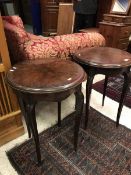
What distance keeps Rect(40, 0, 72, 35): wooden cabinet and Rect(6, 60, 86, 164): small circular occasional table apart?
3.47 m

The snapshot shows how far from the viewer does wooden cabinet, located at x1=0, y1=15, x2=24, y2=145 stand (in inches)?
42.1

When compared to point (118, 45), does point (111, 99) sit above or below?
below

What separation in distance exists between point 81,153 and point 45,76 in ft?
2.30

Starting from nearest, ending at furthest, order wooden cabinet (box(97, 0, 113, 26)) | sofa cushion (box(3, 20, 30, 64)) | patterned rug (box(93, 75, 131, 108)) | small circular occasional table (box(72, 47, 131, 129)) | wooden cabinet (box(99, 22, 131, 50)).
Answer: small circular occasional table (box(72, 47, 131, 129))
sofa cushion (box(3, 20, 30, 64))
patterned rug (box(93, 75, 131, 108))
wooden cabinet (box(99, 22, 131, 50))
wooden cabinet (box(97, 0, 113, 26))

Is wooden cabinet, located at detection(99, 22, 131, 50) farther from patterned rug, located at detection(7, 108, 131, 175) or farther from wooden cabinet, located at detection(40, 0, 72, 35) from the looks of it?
patterned rug, located at detection(7, 108, 131, 175)

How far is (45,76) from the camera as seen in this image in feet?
2.90

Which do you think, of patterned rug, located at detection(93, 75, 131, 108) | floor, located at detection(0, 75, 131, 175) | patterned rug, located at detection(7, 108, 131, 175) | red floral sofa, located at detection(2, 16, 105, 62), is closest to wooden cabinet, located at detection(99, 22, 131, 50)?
patterned rug, located at detection(93, 75, 131, 108)

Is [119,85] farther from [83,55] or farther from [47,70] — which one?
[47,70]

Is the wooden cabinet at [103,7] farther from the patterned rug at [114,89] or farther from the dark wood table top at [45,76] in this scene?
the dark wood table top at [45,76]

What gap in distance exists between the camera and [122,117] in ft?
5.12

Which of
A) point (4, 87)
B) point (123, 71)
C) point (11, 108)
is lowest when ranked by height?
point (11, 108)

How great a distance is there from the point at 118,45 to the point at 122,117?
1.66 m

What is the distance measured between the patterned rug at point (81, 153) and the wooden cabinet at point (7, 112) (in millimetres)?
127

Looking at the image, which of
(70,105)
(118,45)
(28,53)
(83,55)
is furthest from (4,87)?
(118,45)
